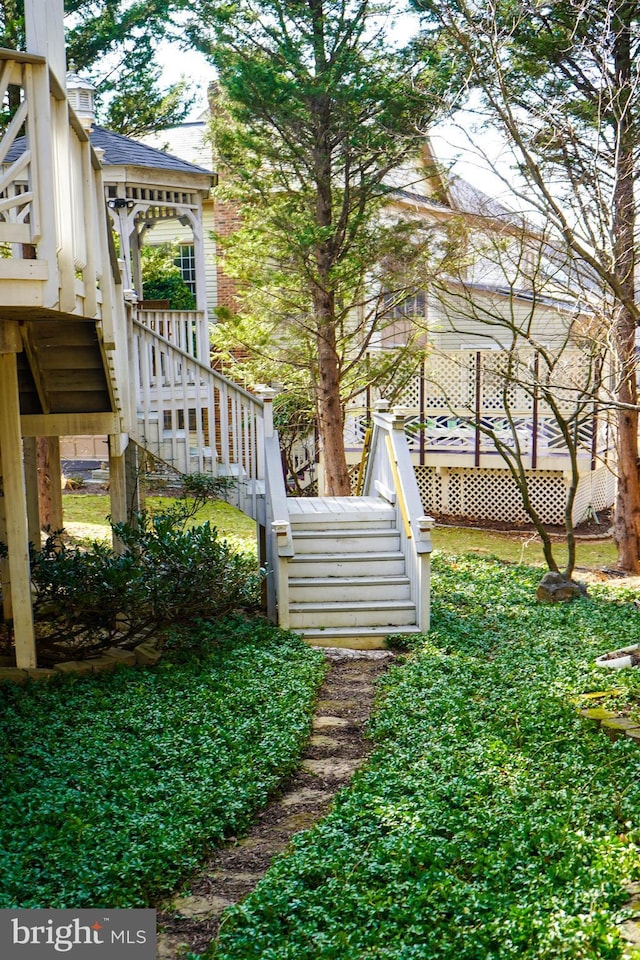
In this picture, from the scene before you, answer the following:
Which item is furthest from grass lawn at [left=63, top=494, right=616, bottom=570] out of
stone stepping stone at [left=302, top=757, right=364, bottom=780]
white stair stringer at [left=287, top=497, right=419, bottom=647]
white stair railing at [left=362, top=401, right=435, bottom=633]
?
stone stepping stone at [left=302, top=757, right=364, bottom=780]

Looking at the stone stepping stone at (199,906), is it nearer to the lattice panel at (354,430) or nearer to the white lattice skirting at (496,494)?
the white lattice skirting at (496,494)

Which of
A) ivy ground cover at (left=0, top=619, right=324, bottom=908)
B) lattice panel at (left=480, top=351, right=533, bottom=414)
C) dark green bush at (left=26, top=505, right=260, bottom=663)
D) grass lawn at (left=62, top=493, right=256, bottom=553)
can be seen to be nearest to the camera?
ivy ground cover at (left=0, top=619, right=324, bottom=908)

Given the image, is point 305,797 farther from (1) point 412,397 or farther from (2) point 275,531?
(1) point 412,397

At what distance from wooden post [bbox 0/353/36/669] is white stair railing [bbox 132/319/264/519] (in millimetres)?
2212

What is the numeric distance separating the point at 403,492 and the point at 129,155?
560 cm

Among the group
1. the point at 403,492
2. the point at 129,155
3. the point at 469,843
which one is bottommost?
the point at 469,843

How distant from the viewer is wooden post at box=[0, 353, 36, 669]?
7.57m

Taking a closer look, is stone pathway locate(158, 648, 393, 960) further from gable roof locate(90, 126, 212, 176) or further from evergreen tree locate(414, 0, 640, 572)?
gable roof locate(90, 126, 212, 176)

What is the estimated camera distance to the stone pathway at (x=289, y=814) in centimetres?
436

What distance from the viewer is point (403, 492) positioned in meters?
10.4

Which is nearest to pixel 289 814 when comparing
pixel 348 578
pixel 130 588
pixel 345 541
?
pixel 130 588

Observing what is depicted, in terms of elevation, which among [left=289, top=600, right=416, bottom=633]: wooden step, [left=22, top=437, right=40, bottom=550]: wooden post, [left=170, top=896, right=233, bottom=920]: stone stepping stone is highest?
[left=22, top=437, right=40, bottom=550]: wooden post

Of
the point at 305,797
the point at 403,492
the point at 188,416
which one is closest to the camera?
the point at 305,797

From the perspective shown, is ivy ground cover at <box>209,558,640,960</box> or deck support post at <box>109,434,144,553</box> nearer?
ivy ground cover at <box>209,558,640,960</box>
